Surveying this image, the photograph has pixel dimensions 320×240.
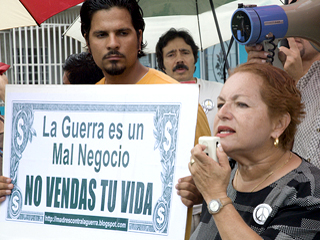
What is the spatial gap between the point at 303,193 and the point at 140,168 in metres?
0.59

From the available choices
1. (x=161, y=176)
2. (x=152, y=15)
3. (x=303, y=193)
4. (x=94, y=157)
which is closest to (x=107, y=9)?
(x=94, y=157)

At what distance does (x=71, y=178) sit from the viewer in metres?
1.65

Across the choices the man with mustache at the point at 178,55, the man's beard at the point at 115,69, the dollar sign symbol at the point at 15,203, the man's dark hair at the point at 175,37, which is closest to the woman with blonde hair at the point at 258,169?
the man's beard at the point at 115,69

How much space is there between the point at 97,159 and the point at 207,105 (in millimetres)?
1420

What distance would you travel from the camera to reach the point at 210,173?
1.39 meters

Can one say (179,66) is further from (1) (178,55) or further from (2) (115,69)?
(2) (115,69)

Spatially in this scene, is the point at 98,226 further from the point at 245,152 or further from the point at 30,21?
the point at 30,21

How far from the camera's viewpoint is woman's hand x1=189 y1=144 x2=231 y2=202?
54.2 inches

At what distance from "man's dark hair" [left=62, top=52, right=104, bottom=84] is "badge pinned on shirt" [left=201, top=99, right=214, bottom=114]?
749 millimetres

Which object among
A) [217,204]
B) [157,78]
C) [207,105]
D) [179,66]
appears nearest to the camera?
[217,204]

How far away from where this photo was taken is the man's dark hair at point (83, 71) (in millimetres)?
2891

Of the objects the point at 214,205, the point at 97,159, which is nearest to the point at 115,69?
the point at 97,159

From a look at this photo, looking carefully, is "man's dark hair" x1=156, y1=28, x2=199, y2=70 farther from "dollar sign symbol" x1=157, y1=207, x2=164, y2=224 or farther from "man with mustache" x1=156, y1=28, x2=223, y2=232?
"dollar sign symbol" x1=157, y1=207, x2=164, y2=224

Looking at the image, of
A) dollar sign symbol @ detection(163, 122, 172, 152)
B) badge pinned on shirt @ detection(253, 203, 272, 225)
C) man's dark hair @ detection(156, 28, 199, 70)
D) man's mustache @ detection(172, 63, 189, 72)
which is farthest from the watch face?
man's dark hair @ detection(156, 28, 199, 70)
